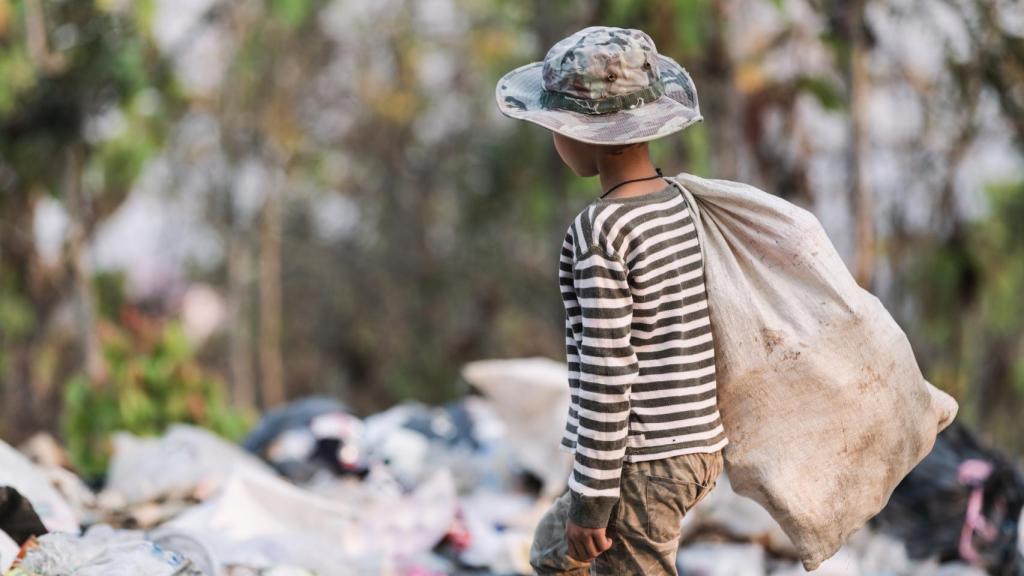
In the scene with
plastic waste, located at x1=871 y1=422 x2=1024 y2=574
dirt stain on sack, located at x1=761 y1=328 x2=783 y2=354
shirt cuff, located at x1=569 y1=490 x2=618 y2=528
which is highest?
dirt stain on sack, located at x1=761 y1=328 x2=783 y2=354

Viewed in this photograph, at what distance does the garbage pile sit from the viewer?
2773 millimetres

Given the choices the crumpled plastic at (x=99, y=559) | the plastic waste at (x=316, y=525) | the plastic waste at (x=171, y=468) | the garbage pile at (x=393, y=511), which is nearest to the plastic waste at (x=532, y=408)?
the garbage pile at (x=393, y=511)

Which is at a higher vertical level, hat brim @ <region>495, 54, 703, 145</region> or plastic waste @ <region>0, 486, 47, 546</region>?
hat brim @ <region>495, 54, 703, 145</region>

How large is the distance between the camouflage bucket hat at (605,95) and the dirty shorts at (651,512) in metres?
0.61

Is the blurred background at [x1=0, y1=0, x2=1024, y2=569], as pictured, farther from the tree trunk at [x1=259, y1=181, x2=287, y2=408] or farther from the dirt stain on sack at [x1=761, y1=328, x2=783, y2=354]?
the dirt stain on sack at [x1=761, y1=328, x2=783, y2=354]

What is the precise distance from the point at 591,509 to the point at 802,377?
532 millimetres

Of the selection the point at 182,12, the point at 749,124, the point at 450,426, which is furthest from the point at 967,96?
the point at 182,12

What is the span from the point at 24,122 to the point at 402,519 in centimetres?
420

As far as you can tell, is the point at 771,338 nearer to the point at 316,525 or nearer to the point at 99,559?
the point at 99,559

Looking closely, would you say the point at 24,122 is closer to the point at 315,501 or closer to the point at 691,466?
the point at 315,501

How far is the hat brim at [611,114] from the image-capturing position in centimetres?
198

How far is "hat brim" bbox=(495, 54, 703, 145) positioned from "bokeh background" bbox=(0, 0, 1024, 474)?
3.36m

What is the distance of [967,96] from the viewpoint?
19.5 feet

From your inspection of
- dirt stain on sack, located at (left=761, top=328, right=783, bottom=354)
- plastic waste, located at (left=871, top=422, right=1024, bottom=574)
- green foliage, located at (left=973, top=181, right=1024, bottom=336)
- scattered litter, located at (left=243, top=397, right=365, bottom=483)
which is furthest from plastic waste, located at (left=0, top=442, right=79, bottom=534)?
green foliage, located at (left=973, top=181, right=1024, bottom=336)
